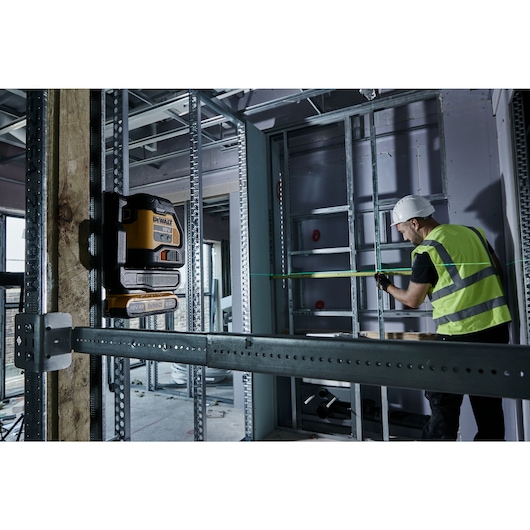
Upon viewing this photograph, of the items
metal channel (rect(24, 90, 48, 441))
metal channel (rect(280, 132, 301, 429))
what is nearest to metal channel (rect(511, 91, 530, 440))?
metal channel (rect(280, 132, 301, 429))

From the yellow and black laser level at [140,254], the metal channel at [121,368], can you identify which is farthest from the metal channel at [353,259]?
the metal channel at [121,368]

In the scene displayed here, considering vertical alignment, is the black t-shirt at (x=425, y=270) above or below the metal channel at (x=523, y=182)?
below

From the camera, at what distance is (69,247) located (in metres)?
1.35

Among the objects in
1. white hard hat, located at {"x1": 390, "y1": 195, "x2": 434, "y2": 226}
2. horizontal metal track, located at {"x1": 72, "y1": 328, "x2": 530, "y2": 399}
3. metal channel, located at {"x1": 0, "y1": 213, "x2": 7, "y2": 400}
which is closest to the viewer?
horizontal metal track, located at {"x1": 72, "y1": 328, "x2": 530, "y2": 399}

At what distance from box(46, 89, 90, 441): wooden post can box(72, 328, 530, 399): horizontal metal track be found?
1.42ft

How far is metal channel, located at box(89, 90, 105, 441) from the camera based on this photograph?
1.44 metres

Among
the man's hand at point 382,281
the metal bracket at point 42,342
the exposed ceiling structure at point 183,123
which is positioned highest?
the exposed ceiling structure at point 183,123

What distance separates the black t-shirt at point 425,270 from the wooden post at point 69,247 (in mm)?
1688

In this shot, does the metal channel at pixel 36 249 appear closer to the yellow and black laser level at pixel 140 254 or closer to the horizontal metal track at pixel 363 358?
the yellow and black laser level at pixel 140 254

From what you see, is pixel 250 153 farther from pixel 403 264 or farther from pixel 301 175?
pixel 403 264

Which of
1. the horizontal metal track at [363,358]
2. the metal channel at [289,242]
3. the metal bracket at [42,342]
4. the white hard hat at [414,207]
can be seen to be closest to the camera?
the horizontal metal track at [363,358]

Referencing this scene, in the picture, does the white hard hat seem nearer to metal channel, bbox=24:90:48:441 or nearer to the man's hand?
the man's hand

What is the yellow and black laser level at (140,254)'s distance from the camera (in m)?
1.43

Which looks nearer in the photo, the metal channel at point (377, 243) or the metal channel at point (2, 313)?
the metal channel at point (377, 243)
